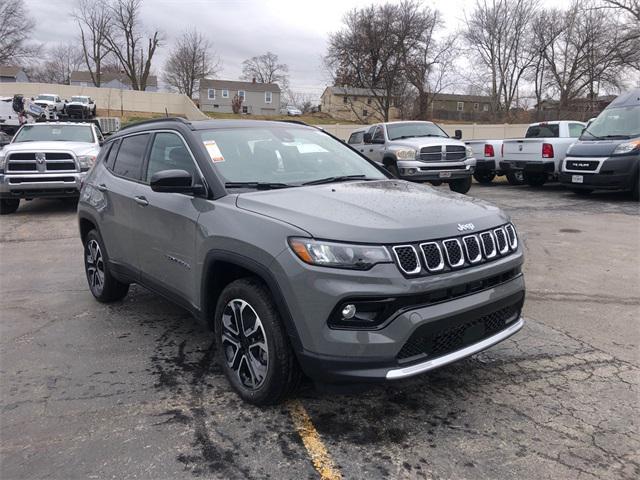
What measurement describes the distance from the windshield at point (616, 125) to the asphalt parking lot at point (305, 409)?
8.18 m

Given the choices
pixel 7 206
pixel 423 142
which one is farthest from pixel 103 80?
pixel 423 142

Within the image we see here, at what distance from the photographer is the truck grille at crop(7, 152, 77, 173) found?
33.8ft

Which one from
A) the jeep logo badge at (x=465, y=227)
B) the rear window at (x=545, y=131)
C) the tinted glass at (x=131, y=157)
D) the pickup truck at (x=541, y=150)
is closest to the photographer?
the jeep logo badge at (x=465, y=227)

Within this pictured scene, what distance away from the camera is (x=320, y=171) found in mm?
3973

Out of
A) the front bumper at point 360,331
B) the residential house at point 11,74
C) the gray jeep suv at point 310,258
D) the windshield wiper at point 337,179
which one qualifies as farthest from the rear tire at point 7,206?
the residential house at point 11,74

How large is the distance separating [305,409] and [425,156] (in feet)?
31.8

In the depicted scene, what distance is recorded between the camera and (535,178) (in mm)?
14977

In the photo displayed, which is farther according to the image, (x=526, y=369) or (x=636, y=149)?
(x=636, y=149)

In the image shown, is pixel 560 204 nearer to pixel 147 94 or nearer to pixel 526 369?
pixel 526 369

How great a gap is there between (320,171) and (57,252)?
5.47 metres

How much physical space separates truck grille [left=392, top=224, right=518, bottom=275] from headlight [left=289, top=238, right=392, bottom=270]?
0.10m

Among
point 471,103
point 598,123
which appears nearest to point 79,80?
point 471,103

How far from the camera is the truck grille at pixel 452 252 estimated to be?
2.68 meters

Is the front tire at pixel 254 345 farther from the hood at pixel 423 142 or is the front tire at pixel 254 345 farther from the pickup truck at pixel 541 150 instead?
the pickup truck at pixel 541 150
